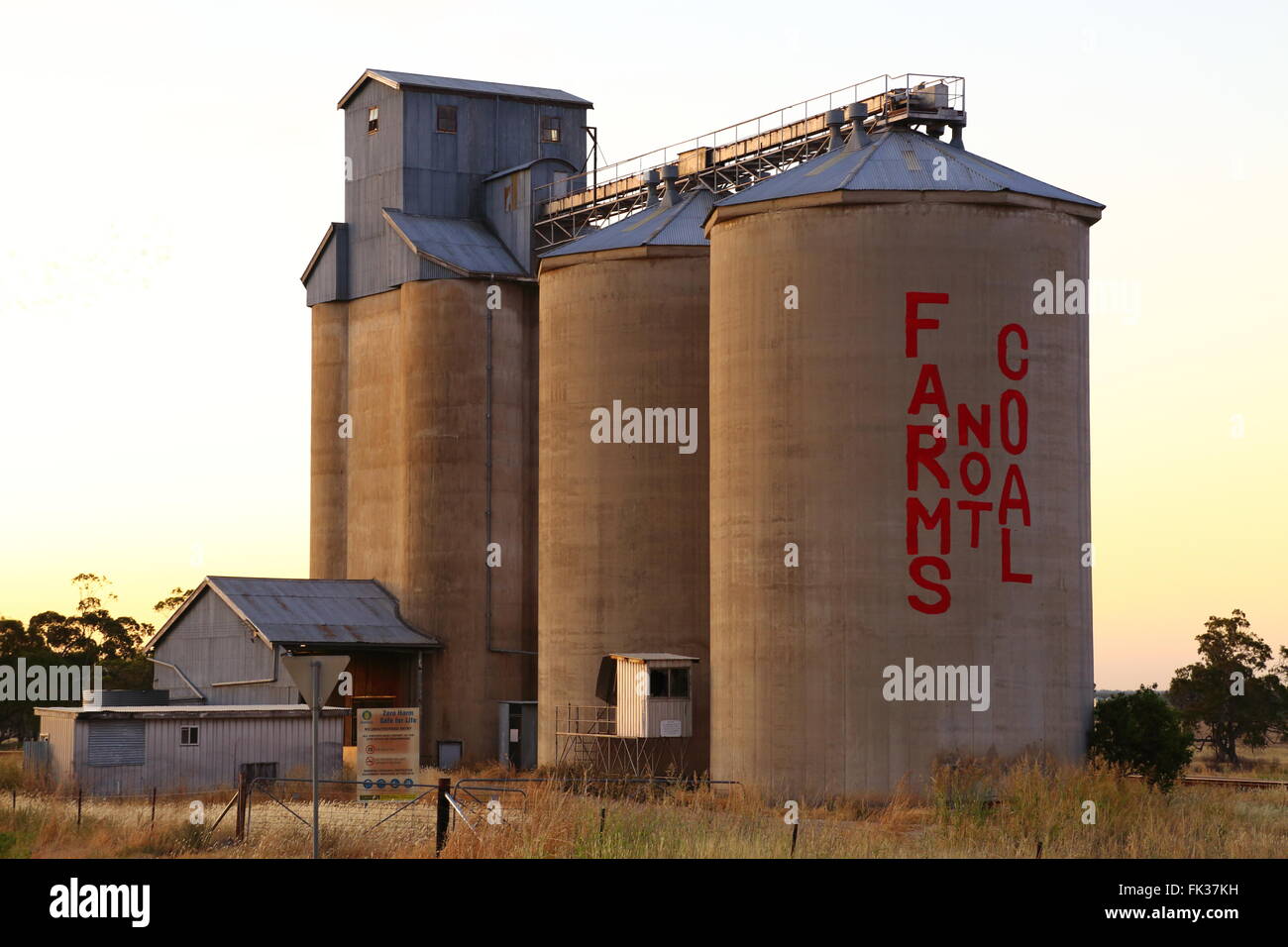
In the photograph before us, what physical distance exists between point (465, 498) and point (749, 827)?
98.6 ft

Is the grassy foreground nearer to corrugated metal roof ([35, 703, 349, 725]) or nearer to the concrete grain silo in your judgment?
corrugated metal roof ([35, 703, 349, 725])

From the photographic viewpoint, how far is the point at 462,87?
6456cm

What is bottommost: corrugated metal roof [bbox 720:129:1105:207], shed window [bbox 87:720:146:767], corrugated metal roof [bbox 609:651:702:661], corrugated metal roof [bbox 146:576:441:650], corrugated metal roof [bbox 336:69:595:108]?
shed window [bbox 87:720:146:767]

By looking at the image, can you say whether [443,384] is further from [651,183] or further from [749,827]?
[749,827]

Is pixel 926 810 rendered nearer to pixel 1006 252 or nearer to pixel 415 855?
pixel 1006 252

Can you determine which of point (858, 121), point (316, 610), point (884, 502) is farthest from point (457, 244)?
point (884, 502)

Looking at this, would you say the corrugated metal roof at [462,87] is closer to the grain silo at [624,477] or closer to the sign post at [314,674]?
the grain silo at [624,477]

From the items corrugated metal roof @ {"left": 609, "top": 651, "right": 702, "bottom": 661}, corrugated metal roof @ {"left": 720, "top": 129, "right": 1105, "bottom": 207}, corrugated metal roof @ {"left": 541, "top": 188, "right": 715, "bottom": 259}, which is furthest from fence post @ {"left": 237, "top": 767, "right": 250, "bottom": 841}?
corrugated metal roof @ {"left": 541, "top": 188, "right": 715, "bottom": 259}

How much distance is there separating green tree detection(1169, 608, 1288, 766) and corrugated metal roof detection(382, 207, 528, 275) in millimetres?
32123

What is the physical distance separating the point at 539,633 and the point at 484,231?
17719 mm

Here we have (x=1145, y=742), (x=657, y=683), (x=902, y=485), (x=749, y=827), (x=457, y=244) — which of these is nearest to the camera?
(x=749, y=827)

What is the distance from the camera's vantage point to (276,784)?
43.8m

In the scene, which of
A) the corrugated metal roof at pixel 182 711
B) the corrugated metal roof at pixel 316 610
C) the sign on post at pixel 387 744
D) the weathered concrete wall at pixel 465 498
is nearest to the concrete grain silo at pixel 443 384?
the weathered concrete wall at pixel 465 498

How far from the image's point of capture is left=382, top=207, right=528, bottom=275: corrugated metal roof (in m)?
60.6
